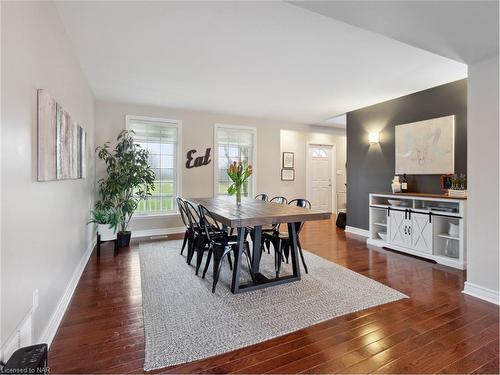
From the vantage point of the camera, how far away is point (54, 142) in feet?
6.00

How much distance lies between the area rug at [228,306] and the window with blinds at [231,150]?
2751 millimetres

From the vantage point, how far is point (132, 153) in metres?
4.51

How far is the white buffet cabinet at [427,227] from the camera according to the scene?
338 cm

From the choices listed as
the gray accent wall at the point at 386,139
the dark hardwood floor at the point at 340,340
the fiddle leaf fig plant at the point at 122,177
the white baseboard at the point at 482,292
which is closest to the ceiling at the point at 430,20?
the gray accent wall at the point at 386,139

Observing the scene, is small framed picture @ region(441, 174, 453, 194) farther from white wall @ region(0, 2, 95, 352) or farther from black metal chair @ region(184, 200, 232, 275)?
white wall @ region(0, 2, 95, 352)

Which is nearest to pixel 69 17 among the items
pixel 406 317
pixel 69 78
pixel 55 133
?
pixel 69 78

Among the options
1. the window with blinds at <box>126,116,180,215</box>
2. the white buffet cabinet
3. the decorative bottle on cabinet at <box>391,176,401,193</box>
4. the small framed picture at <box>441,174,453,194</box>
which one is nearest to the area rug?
the white buffet cabinet

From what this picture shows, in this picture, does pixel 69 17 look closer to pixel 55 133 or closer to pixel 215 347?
pixel 55 133

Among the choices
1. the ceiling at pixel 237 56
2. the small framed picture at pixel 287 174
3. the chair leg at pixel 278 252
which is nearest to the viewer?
the ceiling at pixel 237 56

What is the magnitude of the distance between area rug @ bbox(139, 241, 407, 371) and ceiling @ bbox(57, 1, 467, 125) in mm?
2467

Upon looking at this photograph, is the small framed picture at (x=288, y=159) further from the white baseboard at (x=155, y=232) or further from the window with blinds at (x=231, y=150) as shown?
the white baseboard at (x=155, y=232)

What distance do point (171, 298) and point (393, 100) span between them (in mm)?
4616

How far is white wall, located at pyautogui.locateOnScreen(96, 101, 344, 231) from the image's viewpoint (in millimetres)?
4816

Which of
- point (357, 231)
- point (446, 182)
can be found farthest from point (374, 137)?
point (357, 231)
